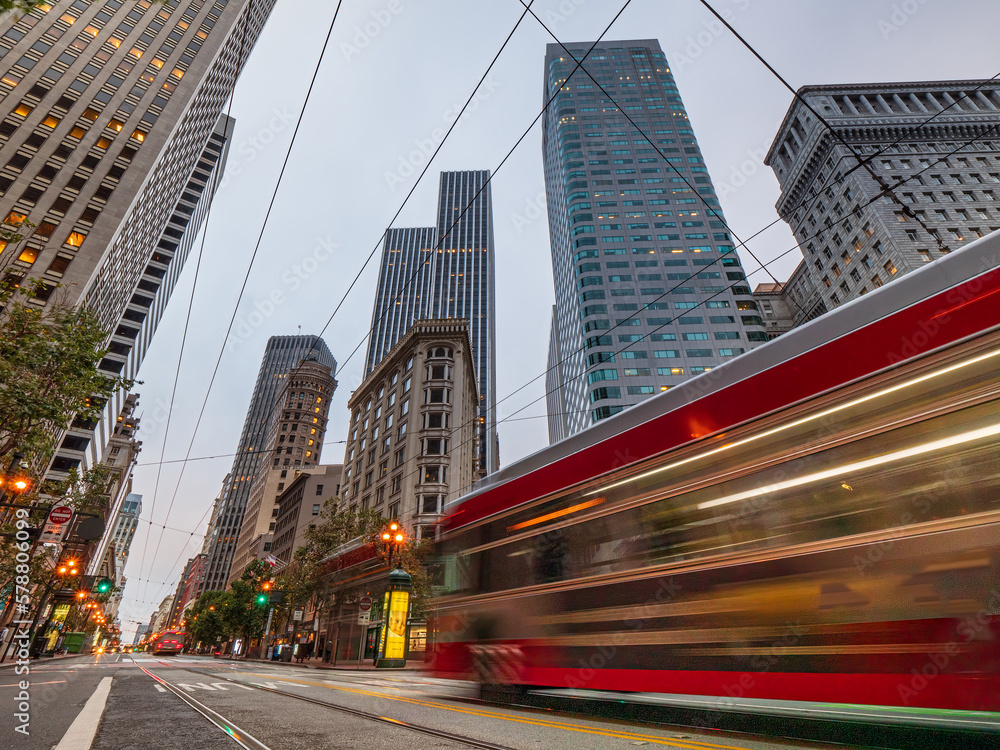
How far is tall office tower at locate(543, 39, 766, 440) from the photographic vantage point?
70188mm

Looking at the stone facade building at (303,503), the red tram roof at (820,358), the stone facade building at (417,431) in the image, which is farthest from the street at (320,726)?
the stone facade building at (303,503)

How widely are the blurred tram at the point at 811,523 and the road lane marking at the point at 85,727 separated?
16.1 ft

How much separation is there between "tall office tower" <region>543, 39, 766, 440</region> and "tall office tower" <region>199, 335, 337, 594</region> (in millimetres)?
49538

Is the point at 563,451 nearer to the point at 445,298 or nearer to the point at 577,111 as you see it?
the point at 577,111

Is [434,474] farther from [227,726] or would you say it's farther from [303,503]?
[227,726]

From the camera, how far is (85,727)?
4512mm

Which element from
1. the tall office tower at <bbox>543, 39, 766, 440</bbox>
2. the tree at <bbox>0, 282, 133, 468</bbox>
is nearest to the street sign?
the tree at <bbox>0, 282, 133, 468</bbox>

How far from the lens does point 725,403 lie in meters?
5.24

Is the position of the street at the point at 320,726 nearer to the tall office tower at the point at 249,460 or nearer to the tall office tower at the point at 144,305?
the tall office tower at the point at 144,305

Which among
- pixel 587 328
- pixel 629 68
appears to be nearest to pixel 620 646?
pixel 587 328

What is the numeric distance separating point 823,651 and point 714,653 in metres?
1.04

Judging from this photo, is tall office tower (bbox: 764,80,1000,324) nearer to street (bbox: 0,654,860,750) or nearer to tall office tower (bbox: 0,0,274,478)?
street (bbox: 0,654,860,750)

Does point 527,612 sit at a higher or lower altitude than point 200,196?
lower

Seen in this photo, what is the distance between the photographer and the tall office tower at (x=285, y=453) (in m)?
88.8
